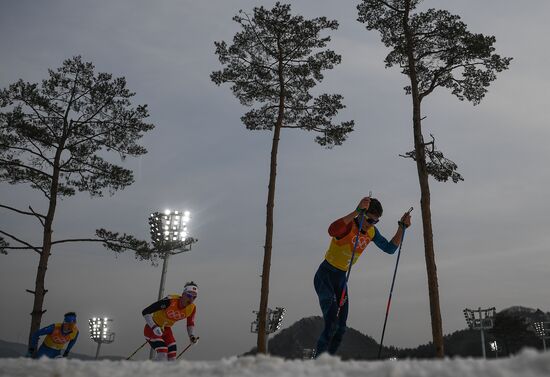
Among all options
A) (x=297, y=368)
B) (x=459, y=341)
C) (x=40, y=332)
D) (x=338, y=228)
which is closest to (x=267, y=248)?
(x=40, y=332)

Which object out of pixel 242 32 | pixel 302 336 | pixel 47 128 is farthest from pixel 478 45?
pixel 302 336

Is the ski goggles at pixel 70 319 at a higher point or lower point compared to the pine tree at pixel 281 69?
lower

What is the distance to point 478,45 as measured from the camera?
11.9 m

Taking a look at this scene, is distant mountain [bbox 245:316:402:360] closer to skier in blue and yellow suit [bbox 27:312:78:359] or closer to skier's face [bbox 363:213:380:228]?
skier in blue and yellow suit [bbox 27:312:78:359]

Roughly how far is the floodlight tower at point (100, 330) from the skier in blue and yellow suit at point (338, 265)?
3720 centimetres

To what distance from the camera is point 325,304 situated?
20.0ft

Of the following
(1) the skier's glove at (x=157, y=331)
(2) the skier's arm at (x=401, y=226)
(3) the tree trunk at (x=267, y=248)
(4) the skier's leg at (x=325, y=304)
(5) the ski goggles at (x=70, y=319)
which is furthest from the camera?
(3) the tree trunk at (x=267, y=248)

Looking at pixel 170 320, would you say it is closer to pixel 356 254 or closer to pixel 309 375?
pixel 356 254

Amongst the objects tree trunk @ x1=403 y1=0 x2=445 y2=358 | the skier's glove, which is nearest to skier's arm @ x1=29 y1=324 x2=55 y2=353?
the skier's glove

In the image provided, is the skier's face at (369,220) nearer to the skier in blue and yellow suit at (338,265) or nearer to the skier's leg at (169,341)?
the skier in blue and yellow suit at (338,265)

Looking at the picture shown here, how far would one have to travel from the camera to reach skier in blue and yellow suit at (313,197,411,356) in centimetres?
603

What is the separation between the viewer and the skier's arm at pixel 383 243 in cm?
705

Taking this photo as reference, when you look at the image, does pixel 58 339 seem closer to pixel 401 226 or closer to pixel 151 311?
pixel 151 311

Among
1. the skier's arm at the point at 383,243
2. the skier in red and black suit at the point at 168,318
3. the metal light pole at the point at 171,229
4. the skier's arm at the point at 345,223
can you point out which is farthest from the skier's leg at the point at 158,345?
the metal light pole at the point at 171,229
